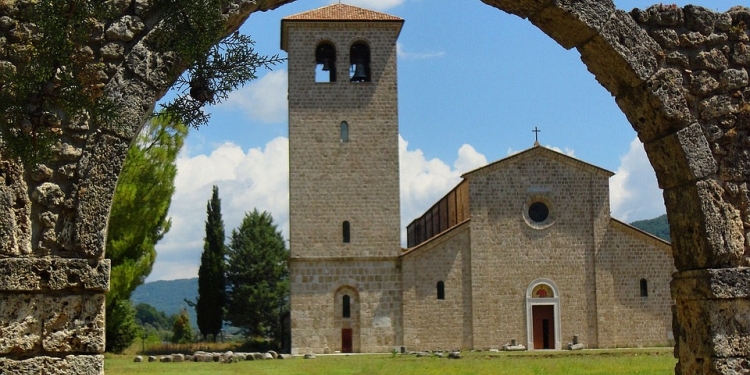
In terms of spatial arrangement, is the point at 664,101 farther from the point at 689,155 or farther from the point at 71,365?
the point at 71,365

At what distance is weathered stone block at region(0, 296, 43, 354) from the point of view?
6199mm

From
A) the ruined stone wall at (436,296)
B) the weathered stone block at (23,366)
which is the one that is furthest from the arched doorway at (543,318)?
the weathered stone block at (23,366)

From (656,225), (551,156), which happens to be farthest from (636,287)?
(656,225)

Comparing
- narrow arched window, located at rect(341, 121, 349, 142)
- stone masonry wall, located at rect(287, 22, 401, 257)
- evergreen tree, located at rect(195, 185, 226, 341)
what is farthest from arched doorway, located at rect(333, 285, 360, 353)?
evergreen tree, located at rect(195, 185, 226, 341)

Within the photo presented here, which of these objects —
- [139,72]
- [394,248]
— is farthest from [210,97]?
[394,248]

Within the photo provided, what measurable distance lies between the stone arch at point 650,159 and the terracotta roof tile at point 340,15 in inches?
1143

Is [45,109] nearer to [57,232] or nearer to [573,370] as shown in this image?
[57,232]

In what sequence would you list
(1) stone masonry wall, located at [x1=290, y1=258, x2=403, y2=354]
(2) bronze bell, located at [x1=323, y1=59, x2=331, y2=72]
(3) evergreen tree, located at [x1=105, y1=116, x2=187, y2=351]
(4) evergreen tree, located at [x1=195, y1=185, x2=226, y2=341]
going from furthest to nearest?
(4) evergreen tree, located at [x1=195, y1=185, x2=226, y2=341] → (2) bronze bell, located at [x1=323, y1=59, x2=331, y2=72] → (1) stone masonry wall, located at [x1=290, y1=258, x2=403, y2=354] → (3) evergreen tree, located at [x1=105, y1=116, x2=187, y2=351]

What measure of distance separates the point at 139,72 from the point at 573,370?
57.2ft

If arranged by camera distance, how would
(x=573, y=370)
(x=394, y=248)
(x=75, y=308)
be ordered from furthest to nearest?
(x=394, y=248) → (x=573, y=370) → (x=75, y=308)

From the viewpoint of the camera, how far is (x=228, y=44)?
19.4 feet

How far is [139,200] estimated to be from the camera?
89.8 feet

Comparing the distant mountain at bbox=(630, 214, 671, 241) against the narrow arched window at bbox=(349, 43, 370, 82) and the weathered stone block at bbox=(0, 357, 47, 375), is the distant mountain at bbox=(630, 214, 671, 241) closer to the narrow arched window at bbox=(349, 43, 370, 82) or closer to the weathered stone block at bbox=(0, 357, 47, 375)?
the narrow arched window at bbox=(349, 43, 370, 82)

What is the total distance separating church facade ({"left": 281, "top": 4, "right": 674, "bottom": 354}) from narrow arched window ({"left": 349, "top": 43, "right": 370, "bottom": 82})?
48mm
